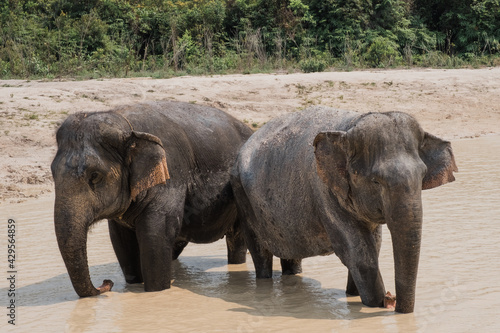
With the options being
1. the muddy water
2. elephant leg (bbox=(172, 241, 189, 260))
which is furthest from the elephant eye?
elephant leg (bbox=(172, 241, 189, 260))

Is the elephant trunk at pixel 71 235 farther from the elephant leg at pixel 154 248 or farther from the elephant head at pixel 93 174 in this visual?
the elephant leg at pixel 154 248

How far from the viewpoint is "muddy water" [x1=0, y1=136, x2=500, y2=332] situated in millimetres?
5434

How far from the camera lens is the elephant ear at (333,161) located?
530 centimetres

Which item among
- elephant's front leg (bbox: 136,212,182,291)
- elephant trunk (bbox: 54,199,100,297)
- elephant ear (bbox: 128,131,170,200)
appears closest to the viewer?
elephant trunk (bbox: 54,199,100,297)

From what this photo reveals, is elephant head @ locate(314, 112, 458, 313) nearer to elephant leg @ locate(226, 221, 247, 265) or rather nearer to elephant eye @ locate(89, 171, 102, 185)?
elephant eye @ locate(89, 171, 102, 185)

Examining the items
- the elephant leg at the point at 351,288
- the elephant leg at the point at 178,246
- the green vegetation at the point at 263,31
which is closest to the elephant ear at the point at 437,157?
the elephant leg at the point at 351,288

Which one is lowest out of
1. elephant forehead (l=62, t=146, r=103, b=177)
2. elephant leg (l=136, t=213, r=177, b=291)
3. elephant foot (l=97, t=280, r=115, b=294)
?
elephant foot (l=97, t=280, r=115, b=294)

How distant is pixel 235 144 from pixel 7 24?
1641 cm

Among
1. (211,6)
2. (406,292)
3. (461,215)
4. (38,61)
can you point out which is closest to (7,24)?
(38,61)

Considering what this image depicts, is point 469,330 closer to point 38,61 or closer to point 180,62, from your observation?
point 38,61

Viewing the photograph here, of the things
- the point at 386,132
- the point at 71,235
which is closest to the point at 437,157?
the point at 386,132

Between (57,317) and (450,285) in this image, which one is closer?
(57,317)

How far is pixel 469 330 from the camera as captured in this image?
16.8ft

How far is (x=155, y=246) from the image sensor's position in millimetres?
6344
